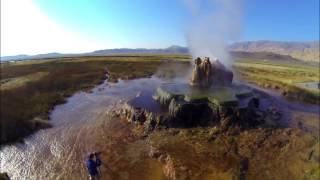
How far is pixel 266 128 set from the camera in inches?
749

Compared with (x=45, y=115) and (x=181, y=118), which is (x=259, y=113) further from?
(x=45, y=115)

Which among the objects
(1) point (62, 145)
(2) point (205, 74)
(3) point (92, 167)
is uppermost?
(2) point (205, 74)

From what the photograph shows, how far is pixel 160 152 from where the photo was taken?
15.7 meters

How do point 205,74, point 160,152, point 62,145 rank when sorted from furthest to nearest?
point 205,74 → point 62,145 → point 160,152

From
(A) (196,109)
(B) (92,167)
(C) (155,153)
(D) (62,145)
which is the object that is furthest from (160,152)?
(D) (62,145)

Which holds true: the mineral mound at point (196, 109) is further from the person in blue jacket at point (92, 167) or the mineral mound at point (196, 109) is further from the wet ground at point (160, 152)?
the person in blue jacket at point (92, 167)

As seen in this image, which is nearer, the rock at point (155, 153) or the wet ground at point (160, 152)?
the wet ground at point (160, 152)

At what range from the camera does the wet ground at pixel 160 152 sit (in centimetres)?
1393

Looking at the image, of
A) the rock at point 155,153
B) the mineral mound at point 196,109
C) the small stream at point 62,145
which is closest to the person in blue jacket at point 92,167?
the small stream at point 62,145

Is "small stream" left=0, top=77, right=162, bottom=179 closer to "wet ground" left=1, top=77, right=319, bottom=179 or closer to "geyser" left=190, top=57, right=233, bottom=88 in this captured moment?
"wet ground" left=1, top=77, right=319, bottom=179

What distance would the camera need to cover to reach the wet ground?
13.9 meters

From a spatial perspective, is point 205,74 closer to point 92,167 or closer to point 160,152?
point 160,152

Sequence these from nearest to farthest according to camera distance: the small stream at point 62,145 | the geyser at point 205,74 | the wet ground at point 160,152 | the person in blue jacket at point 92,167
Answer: the person in blue jacket at point 92,167
the wet ground at point 160,152
the small stream at point 62,145
the geyser at point 205,74

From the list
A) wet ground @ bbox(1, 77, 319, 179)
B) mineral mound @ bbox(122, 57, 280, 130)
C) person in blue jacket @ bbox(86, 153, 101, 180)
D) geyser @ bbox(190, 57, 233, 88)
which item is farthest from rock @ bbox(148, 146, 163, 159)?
geyser @ bbox(190, 57, 233, 88)
